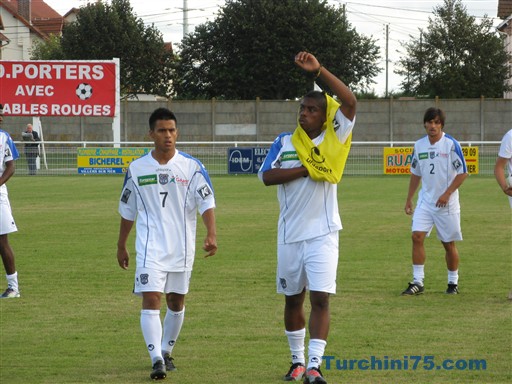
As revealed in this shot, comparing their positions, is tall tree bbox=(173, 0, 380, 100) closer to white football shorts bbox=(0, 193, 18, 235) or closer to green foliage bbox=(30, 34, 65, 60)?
green foliage bbox=(30, 34, 65, 60)

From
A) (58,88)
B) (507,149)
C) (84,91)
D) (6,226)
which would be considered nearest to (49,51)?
(58,88)

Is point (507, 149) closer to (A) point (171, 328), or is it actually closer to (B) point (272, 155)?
(B) point (272, 155)

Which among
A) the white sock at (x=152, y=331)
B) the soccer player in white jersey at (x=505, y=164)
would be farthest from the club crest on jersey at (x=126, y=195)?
the soccer player in white jersey at (x=505, y=164)

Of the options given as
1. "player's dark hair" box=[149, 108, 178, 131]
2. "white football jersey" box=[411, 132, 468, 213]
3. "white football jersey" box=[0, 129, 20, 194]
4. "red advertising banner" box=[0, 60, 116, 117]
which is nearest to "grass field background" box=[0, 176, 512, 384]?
"white football jersey" box=[411, 132, 468, 213]

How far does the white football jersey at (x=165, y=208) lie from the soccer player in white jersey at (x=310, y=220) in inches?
26.2

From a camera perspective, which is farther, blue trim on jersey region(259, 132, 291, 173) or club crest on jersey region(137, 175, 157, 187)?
club crest on jersey region(137, 175, 157, 187)

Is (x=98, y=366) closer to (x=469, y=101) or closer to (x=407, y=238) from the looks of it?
(x=407, y=238)

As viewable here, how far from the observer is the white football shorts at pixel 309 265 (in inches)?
283

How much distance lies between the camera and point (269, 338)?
29.6 ft

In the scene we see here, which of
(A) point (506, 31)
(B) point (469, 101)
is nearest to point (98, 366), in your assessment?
(B) point (469, 101)

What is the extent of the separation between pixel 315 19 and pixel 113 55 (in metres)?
14.2

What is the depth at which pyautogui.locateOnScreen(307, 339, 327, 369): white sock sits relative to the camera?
23.3ft

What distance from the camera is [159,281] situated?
7617mm

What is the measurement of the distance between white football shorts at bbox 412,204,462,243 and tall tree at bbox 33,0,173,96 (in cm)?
5939
